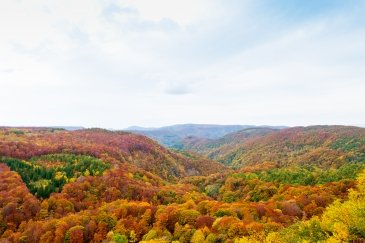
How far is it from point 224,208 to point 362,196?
62.4 metres

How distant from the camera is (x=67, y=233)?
463 feet

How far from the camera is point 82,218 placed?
153750 millimetres

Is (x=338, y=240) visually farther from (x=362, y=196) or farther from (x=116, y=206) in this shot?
(x=116, y=206)

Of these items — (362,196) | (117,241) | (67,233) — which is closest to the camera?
(362,196)

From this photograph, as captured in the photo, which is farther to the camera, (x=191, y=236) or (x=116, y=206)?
(x=116, y=206)

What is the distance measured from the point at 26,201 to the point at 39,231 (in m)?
46.1

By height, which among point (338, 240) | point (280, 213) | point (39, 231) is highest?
point (338, 240)

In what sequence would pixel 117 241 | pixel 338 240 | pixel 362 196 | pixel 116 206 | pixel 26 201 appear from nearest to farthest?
pixel 338 240 < pixel 362 196 < pixel 117 241 < pixel 116 206 < pixel 26 201

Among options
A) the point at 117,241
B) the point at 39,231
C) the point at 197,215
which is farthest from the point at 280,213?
the point at 39,231

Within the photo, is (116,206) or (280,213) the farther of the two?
(116,206)

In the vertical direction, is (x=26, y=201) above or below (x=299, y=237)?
below

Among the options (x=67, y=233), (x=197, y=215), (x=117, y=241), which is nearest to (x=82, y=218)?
(x=67, y=233)

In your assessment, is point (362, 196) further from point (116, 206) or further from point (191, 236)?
point (116, 206)

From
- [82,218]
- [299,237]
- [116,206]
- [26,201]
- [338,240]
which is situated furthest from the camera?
[26,201]
